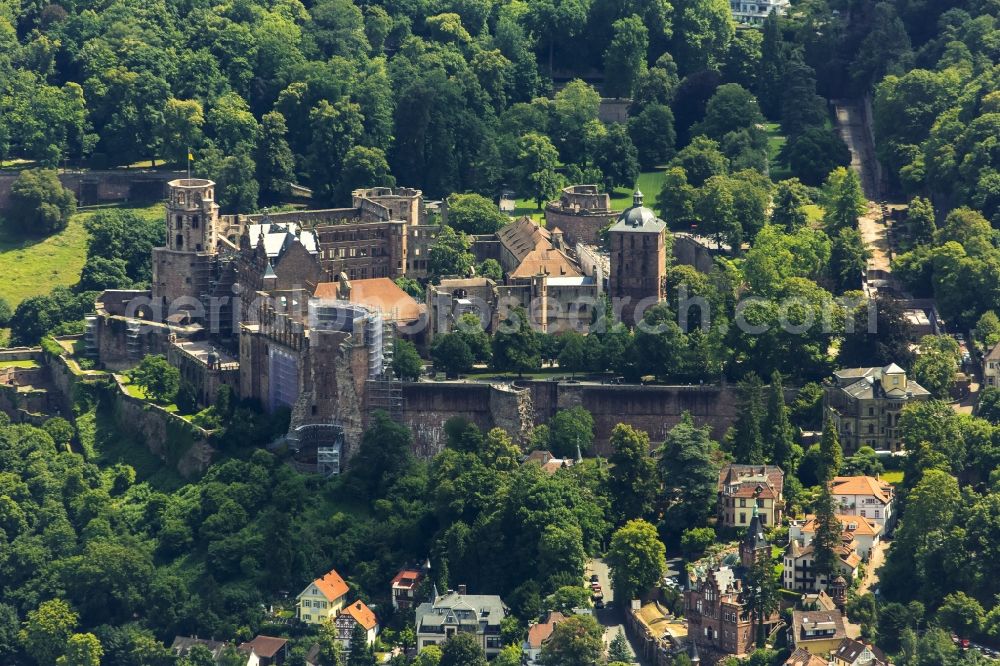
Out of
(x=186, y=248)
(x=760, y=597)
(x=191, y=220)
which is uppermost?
(x=191, y=220)

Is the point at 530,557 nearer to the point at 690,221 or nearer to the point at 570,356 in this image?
the point at 570,356

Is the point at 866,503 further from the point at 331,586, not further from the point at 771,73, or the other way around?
the point at 771,73

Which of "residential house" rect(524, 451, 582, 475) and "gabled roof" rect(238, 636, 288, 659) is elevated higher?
"residential house" rect(524, 451, 582, 475)

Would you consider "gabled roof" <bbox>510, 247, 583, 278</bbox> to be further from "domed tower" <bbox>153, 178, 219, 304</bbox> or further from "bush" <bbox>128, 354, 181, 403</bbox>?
"bush" <bbox>128, 354, 181, 403</bbox>

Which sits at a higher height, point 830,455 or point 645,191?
point 645,191

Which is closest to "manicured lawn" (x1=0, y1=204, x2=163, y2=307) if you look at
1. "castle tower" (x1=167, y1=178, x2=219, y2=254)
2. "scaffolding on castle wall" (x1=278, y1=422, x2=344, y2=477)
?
"castle tower" (x1=167, y1=178, x2=219, y2=254)

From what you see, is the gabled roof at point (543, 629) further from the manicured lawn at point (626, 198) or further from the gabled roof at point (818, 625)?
the manicured lawn at point (626, 198)

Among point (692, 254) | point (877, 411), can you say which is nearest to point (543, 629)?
point (877, 411)
